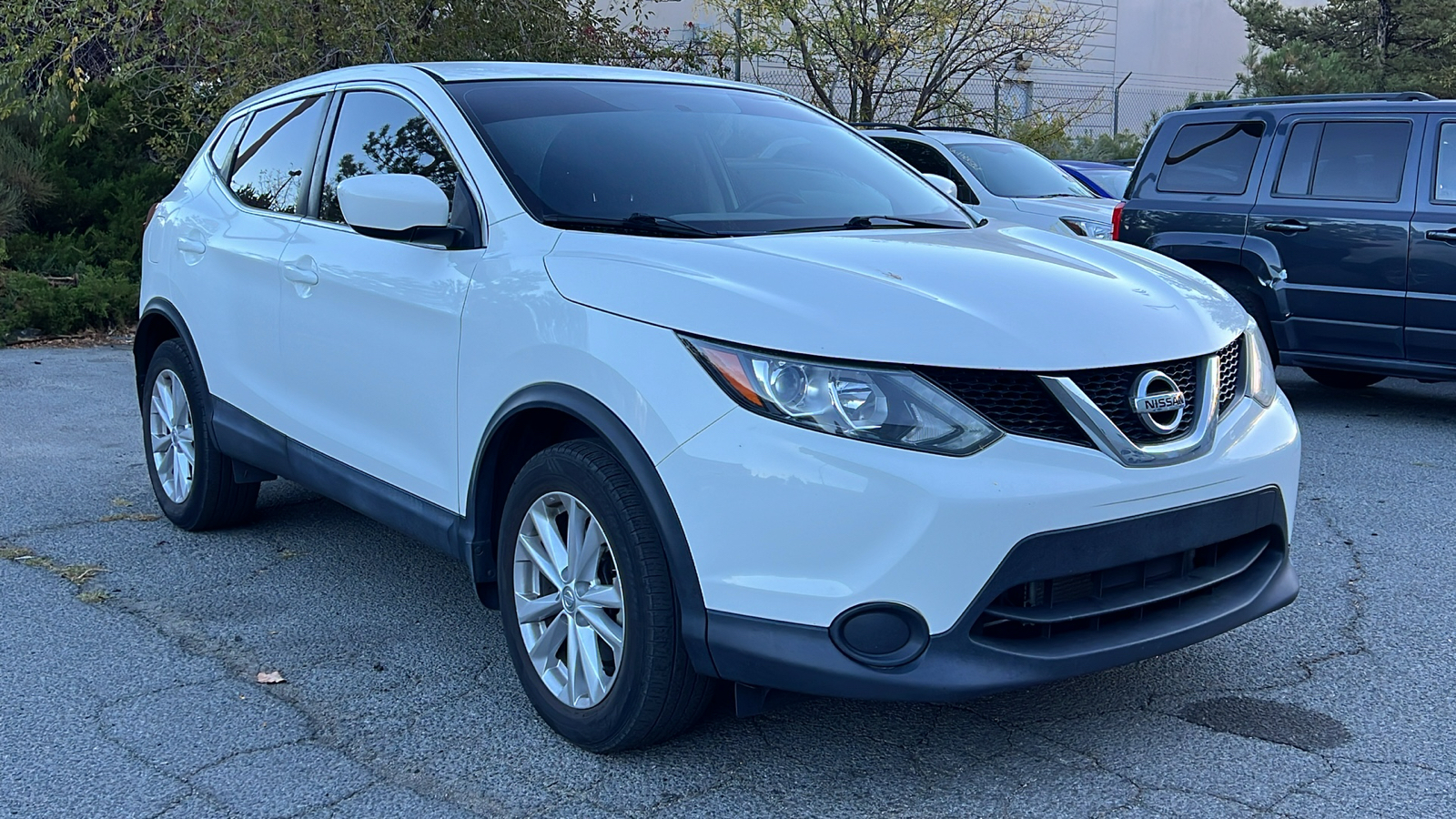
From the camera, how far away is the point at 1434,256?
24.1 feet

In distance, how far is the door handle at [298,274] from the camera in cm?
424

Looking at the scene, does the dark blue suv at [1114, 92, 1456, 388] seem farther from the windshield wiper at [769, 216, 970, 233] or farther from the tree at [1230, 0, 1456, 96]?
the tree at [1230, 0, 1456, 96]

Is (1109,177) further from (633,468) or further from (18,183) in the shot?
(633,468)

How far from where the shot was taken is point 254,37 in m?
10.3

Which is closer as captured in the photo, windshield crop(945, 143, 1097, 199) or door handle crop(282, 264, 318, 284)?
door handle crop(282, 264, 318, 284)

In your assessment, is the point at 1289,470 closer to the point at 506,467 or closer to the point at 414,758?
the point at 506,467

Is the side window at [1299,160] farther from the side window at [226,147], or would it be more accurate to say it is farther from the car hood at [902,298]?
the side window at [226,147]

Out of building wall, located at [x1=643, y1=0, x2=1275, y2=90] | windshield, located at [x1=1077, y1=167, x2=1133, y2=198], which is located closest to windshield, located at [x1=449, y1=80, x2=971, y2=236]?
windshield, located at [x1=1077, y1=167, x2=1133, y2=198]

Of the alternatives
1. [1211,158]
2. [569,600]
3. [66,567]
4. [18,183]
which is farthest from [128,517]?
[18,183]

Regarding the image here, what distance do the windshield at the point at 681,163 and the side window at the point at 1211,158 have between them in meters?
4.37

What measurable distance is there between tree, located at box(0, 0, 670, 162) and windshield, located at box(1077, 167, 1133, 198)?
224 inches

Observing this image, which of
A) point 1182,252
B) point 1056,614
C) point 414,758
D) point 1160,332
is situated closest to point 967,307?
point 1160,332

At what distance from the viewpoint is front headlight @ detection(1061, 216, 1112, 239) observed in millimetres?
9828

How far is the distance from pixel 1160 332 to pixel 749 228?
1.11 metres
